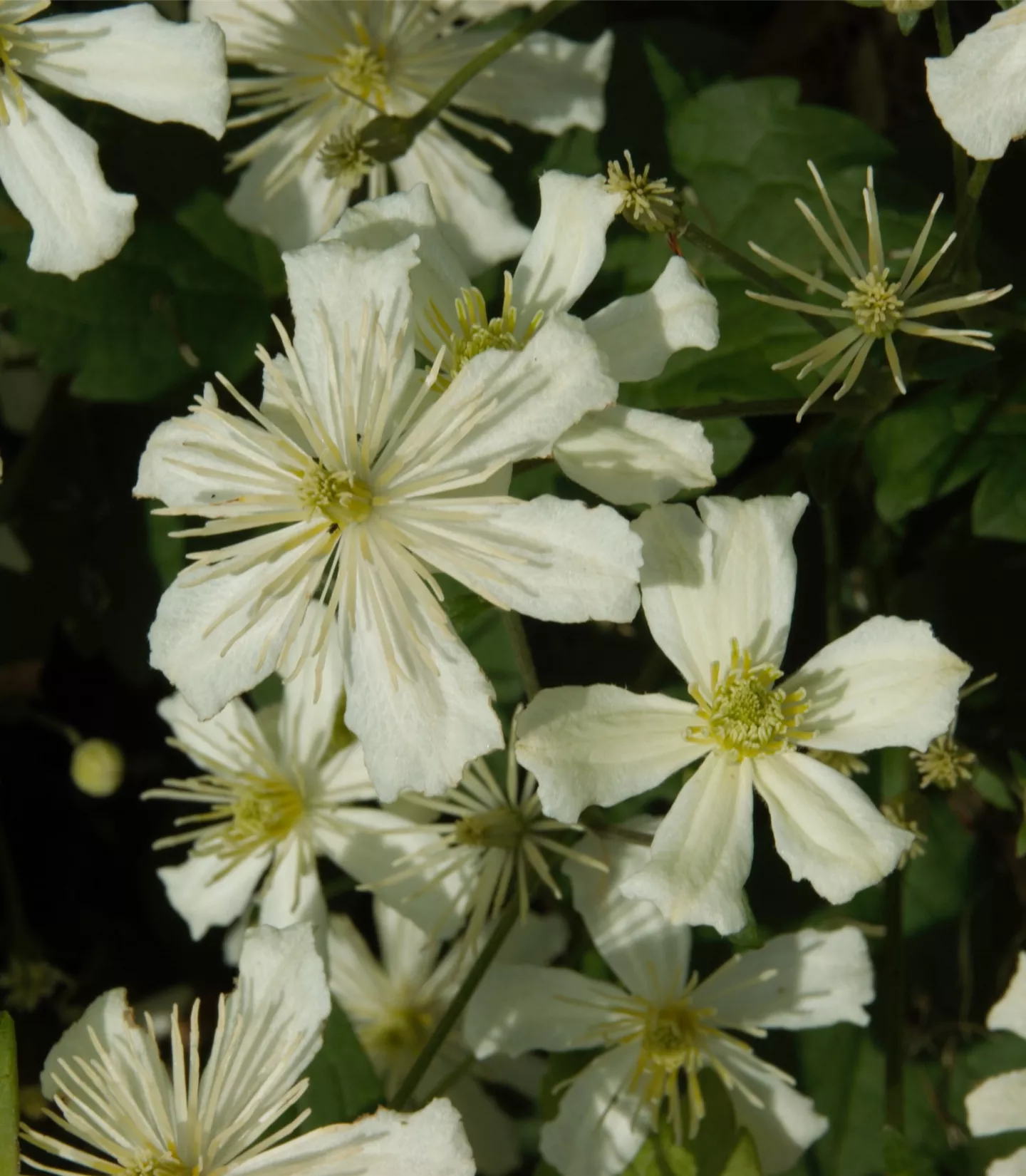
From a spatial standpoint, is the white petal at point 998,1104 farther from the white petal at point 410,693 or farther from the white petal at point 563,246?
the white petal at point 563,246

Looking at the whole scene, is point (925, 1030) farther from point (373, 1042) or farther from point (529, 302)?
point (529, 302)

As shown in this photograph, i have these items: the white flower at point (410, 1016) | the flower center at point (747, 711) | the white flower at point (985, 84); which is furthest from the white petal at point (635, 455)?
the white flower at point (410, 1016)

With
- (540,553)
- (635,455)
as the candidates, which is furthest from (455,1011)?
(635,455)

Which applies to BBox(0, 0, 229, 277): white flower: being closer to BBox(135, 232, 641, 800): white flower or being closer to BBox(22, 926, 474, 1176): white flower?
BBox(135, 232, 641, 800): white flower

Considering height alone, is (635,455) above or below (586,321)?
below

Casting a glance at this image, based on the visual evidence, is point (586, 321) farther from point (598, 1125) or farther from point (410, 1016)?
point (410, 1016)
